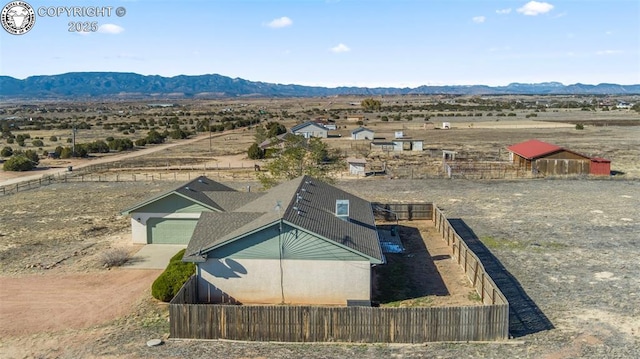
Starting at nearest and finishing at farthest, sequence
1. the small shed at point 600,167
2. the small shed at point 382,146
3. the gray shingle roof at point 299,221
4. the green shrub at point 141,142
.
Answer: the gray shingle roof at point 299,221 < the small shed at point 600,167 < the small shed at point 382,146 < the green shrub at point 141,142

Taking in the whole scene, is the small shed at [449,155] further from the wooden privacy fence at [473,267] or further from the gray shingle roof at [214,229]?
the gray shingle roof at [214,229]

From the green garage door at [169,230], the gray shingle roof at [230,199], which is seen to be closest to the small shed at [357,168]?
the gray shingle roof at [230,199]

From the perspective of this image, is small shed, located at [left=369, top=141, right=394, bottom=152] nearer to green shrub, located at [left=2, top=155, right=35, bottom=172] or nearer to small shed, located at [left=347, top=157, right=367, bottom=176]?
small shed, located at [left=347, top=157, right=367, bottom=176]

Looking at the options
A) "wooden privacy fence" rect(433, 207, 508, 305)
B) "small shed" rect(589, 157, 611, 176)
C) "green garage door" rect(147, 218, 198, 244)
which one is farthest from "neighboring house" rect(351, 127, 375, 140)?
"green garage door" rect(147, 218, 198, 244)

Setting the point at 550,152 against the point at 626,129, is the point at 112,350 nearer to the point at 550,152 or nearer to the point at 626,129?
the point at 550,152

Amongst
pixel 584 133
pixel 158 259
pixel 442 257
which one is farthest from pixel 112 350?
pixel 584 133
